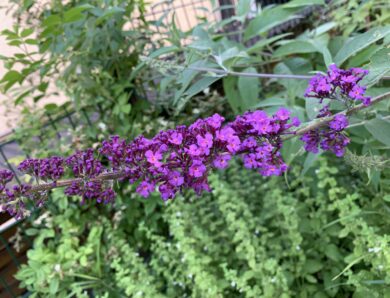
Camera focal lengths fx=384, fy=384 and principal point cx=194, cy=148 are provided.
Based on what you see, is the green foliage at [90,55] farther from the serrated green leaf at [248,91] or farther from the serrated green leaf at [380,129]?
the serrated green leaf at [380,129]

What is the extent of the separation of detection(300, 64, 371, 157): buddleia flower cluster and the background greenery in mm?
109

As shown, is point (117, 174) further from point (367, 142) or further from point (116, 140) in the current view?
point (367, 142)

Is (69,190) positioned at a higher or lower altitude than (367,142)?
higher

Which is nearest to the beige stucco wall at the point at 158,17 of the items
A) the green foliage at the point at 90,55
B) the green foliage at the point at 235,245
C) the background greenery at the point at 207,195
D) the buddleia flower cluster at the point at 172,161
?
the background greenery at the point at 207,195

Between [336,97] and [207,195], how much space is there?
4.98 ft

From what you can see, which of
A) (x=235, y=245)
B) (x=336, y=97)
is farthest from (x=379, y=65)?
(x=235, y=245)

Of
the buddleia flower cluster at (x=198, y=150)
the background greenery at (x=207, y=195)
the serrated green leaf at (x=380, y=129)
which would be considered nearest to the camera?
the buddleia flower cluster at (x=198, y=150)

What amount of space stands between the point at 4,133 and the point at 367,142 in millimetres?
2810

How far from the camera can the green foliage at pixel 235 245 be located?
1669mm

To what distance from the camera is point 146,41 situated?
2.33m

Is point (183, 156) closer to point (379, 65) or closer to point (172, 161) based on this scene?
point (172, 161)

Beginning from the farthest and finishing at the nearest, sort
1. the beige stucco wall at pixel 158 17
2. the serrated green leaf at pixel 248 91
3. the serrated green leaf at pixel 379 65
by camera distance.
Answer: the beige stucco wall at pixel 158 17
the serrated green leaf at pixel 248 91
the serrated green leaf at pixel 379 65

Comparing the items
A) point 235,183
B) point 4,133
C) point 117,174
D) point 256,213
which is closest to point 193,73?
point 117,174

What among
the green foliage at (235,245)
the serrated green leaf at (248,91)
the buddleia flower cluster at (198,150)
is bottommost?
the green foliage at (235,245)
